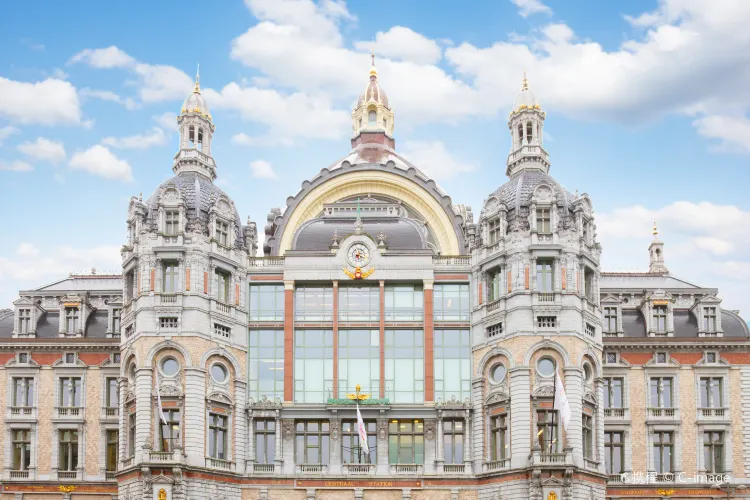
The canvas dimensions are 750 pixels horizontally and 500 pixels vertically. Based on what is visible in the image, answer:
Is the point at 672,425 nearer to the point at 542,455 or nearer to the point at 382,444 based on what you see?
the point at 542,455

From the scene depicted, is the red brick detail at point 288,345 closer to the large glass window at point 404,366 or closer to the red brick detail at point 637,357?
the large glass window at point 404,366

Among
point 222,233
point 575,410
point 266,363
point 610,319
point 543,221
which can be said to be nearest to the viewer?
point 575,410

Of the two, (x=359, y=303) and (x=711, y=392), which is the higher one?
(x=359, y=303)

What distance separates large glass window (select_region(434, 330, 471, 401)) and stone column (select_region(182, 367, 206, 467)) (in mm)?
18540

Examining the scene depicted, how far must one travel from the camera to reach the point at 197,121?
103875mm

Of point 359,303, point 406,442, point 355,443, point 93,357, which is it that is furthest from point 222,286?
point 406,442

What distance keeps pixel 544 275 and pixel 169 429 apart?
31.2 m

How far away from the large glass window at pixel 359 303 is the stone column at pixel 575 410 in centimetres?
1621

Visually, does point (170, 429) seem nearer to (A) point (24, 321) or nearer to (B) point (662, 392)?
(A) point (24, 321)

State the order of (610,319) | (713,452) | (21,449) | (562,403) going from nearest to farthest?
(562,403) → (713,452) → (21,449) → (610,319)

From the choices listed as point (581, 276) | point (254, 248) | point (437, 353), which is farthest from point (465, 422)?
point (254, 248)

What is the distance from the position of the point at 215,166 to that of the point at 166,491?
29.5 m

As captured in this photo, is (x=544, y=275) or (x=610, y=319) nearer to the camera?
(x=544, y=275)

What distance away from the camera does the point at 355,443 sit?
95.0 meters
